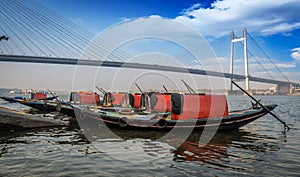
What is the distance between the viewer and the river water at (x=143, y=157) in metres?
6.98

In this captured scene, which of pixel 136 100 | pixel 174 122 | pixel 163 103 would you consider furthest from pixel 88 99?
pixel 174 122

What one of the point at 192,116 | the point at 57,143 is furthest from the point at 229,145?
the point at 57,143

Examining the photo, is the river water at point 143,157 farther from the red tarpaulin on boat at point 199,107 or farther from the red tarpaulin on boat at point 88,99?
the red tarpaulin on boat at point 88,99

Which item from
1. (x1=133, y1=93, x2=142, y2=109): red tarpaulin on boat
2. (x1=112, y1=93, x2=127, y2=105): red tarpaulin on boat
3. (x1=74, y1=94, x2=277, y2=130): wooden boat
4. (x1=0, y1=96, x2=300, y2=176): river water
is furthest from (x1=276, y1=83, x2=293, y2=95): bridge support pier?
(x1=0, y1=96, x2=300, y2=176): river water

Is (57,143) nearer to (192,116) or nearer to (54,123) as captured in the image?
(54,123)

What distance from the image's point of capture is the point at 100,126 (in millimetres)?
14766

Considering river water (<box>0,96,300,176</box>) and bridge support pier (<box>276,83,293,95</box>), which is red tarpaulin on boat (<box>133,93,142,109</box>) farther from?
bridge support pier (<box>276,83,293,95</box>)

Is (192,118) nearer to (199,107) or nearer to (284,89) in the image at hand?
(199,107)

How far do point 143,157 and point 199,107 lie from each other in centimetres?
538

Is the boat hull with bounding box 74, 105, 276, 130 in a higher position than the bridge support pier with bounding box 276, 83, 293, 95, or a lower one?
lower

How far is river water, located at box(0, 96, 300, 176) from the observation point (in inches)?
275

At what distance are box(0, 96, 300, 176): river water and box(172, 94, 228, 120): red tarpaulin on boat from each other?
3.58ft

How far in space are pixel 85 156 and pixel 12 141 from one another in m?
4.19

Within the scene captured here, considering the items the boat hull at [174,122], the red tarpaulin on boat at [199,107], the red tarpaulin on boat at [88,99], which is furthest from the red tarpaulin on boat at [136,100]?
the red tarpaulin on boat at [199,107]
